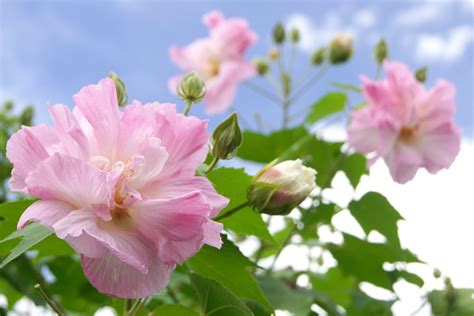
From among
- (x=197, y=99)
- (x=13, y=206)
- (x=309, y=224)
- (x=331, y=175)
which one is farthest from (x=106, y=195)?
(x=331, y=175)

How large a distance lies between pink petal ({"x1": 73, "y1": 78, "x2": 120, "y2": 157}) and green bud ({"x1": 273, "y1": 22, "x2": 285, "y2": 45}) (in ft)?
5.01

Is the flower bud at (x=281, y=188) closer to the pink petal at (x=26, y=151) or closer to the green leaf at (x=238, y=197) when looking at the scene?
the green leaf at (x=238, y=197)

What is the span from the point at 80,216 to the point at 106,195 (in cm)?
4

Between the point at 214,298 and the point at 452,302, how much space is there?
2.93 ft

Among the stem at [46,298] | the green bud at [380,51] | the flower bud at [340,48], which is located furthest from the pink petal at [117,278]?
the flower bud at [340,48]

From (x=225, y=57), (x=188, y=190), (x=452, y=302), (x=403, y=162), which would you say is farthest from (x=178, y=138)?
(x=225, y=57)

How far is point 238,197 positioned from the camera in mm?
985

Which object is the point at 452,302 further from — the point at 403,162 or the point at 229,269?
the point at 229,269

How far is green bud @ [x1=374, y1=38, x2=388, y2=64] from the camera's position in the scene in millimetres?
1971

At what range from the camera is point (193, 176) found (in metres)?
0.80

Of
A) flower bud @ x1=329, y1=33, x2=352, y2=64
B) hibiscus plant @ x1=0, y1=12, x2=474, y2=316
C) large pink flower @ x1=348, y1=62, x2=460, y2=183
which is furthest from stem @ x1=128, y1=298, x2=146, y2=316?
flower bud @ x1=329, y1=33, x2=352, y2=64

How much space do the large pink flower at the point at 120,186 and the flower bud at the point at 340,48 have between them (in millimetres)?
1414

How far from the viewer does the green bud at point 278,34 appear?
89.8 inches

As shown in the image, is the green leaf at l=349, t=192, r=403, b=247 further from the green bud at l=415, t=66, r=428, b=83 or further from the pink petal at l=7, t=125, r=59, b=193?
the pink petal at l=7, t=125, r=59, b=193
